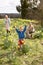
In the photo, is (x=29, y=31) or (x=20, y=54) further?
(x=29, y=31)

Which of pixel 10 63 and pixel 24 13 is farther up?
pixel 10 63

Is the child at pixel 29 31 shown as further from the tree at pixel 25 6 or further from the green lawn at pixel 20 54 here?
the tree at pixel 25 6

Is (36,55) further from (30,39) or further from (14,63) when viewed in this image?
(30,39)

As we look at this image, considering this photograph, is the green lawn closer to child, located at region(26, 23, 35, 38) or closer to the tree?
child, located at region(26, 23, 35, 38)

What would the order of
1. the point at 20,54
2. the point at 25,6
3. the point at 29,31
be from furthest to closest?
1. the point at 25,6
2. the point at 29,31
3. the point at 20,54

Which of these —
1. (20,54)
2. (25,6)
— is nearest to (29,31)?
(20,54)

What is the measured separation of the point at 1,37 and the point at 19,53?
2857 millimetres

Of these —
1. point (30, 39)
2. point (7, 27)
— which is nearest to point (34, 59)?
point (30, 39)

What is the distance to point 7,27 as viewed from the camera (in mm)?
14156

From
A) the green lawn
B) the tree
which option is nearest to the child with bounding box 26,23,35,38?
the green lawn

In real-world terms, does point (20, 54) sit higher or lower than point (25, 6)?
higher

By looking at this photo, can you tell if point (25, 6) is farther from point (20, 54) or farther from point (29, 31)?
point (20, 54)

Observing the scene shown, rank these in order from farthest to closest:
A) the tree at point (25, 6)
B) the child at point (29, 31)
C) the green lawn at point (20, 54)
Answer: the tree at point (25, 6), the child at point (29, 31), the green lawn at point (20, 54)

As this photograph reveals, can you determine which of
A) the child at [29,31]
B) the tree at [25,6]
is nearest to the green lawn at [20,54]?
the child at [29,31]
